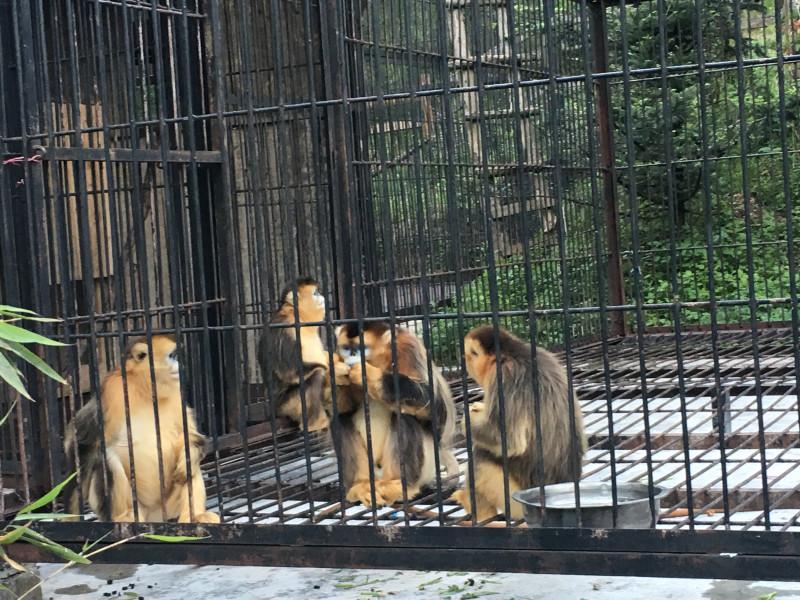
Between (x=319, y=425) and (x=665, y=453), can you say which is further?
(x=319, y=425)

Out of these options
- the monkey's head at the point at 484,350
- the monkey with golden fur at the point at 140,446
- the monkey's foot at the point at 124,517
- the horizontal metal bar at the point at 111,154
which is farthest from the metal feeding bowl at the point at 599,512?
the horizontal metal bar at the point at 111,154

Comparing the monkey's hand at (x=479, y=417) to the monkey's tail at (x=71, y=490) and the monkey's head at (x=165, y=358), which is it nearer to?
the monkey's head at (x=165, y=358)

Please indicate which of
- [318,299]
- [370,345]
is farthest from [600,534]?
[318,299]

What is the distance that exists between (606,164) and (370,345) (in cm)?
504

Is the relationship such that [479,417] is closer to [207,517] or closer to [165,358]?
[207,517]

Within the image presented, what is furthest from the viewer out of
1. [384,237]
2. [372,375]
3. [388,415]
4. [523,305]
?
[523,305]

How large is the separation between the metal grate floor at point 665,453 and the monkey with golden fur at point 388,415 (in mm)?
146

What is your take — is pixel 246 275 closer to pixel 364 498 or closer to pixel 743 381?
pixel 364 498

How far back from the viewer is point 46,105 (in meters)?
5.14

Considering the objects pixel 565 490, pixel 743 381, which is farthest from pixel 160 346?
pixel 743 381

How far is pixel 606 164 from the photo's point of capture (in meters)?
10.2

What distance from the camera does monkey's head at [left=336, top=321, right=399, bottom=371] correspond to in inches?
226

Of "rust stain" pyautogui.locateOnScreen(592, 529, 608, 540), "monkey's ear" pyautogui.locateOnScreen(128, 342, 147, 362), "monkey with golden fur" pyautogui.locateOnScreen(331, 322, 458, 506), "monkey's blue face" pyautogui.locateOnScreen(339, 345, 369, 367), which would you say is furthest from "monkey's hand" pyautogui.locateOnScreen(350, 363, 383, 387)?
"rust stain" pyautogui.locateOnScreen(592, 529, 608, 540)

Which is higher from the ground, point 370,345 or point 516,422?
point 370,345
